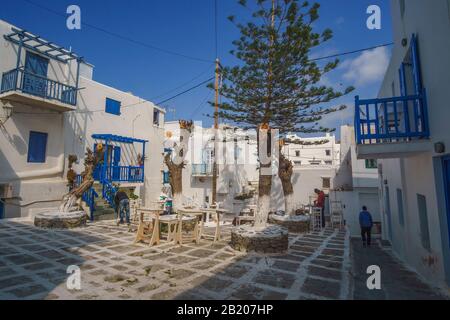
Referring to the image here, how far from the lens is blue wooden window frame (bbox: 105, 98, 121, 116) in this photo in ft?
49.7

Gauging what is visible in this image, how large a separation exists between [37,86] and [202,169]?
11.1m

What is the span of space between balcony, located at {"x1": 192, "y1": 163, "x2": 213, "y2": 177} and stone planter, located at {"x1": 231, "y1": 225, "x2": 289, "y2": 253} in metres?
11.8

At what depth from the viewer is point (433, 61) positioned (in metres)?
4.99

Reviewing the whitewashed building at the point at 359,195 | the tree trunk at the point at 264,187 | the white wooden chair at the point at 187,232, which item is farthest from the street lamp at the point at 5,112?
the whitewashed building at the point at 359,195

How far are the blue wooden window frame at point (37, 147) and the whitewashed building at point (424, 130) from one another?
13243mm

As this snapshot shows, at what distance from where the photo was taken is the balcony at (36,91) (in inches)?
405

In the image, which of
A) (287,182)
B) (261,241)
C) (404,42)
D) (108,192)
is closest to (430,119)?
(404,42)

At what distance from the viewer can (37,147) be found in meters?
11.8

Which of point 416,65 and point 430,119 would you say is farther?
point 416,65

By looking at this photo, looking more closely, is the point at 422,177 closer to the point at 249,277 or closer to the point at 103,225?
the point at 249,277

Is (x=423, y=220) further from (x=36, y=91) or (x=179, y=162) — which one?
(x=36, y=91)

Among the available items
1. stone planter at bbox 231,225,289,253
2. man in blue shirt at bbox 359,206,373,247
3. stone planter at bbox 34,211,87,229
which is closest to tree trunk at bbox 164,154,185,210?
stone planter at bbox 34,211,87,229
